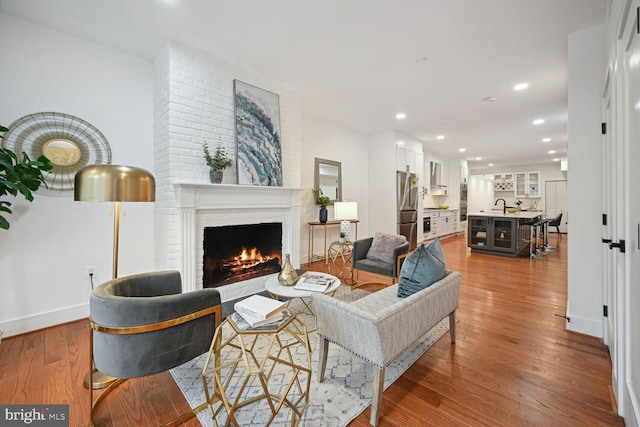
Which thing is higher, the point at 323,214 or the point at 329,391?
the point at 323,214

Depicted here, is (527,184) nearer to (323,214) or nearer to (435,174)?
(435,174)

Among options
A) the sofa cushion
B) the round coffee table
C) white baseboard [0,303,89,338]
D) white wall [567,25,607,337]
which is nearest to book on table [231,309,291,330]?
the round coffee table

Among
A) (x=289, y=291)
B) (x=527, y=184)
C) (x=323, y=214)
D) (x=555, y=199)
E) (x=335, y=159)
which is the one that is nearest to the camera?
(x=289, y=291)

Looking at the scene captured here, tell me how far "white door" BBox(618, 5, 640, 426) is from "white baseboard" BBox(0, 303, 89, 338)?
398 cm

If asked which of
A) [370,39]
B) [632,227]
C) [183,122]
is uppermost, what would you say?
[370,39]

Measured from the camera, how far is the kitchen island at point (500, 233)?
5609 mm

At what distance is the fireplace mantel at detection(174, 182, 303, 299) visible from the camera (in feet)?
9.09

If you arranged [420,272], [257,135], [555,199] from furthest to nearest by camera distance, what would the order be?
[555,199] < [257,135] < [420,272]

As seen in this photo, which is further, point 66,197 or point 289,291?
point 66,197

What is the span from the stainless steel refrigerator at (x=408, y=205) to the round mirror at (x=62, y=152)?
17.1 ft

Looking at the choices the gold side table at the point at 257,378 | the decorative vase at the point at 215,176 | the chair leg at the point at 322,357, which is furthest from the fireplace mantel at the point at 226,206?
the chair leg at the point at 322,357

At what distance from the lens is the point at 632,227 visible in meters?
1.26

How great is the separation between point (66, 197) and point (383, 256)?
3.39 meters

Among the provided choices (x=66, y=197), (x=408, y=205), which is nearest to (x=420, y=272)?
(x=66, y=197)
